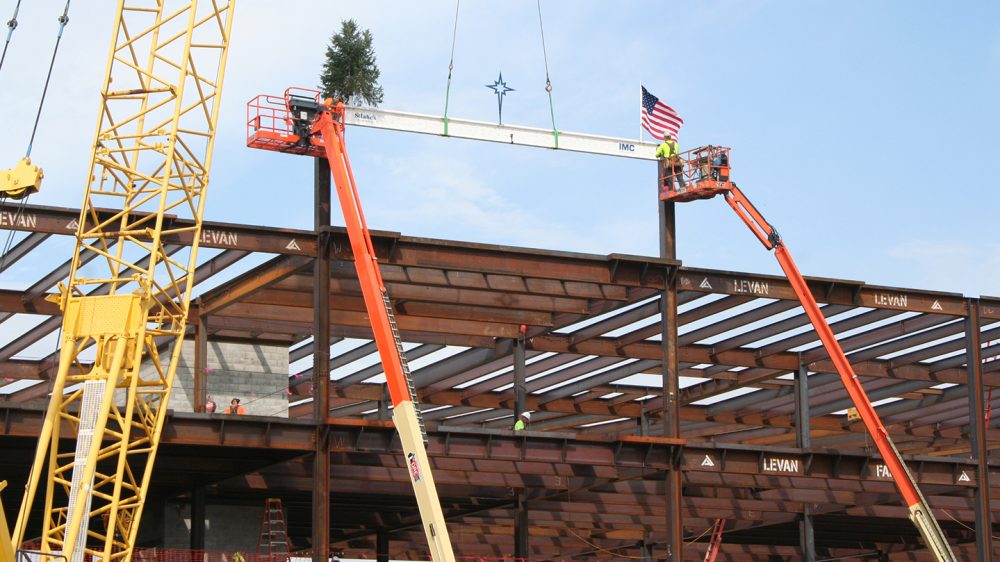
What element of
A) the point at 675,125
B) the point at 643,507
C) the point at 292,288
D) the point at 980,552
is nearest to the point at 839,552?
the point at 643,507

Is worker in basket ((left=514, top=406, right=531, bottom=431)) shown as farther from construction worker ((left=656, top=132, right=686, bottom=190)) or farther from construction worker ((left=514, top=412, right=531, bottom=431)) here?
construction worker ((left=656, top=132, right=686, bottom=190))

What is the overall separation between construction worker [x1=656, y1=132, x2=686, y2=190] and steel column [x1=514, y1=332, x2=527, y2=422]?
7.06m

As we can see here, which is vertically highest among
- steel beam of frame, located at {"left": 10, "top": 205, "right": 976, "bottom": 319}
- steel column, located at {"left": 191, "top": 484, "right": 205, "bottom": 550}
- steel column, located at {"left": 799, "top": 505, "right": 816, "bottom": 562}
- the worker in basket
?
steel beam of frame, located at {"left": 10, "top": 205, "right": 976, "bottom": 319}

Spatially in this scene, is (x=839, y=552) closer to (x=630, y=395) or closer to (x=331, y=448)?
(x=630, y=395)

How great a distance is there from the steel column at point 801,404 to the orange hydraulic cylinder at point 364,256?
59.9 ft

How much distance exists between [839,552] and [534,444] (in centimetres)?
3614

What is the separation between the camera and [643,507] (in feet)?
178

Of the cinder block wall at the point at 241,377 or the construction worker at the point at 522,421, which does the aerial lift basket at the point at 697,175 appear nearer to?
the construction worker at the point at 522,421

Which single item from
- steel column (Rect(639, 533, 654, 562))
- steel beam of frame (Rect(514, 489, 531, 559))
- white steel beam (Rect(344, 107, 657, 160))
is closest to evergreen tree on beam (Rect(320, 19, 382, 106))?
white steel beam (Rect(344, 107, 657, 160))

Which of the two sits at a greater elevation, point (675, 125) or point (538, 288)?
point (675, 125)

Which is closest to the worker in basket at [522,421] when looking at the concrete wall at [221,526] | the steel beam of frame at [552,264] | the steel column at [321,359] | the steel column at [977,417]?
the steel beam of frame at [552,264]

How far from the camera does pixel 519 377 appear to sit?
143ft

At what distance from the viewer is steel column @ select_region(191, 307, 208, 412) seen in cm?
4131

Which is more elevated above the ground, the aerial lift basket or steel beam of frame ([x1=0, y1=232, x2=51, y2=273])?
the aerial lift basket
